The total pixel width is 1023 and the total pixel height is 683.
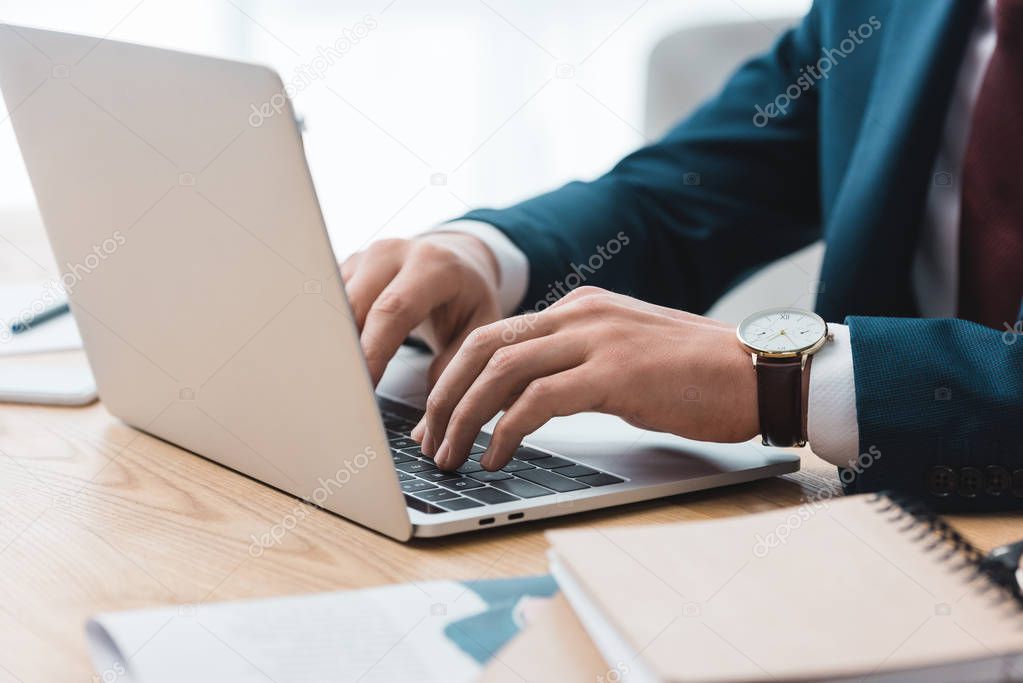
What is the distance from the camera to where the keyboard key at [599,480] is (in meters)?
0.72

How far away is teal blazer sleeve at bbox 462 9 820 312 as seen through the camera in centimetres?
137

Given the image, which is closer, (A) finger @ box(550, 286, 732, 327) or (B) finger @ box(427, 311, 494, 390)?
(A) finger @ box(550, 286, 732, 327)

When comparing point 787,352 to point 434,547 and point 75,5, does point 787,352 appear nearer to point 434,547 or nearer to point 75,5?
point 434,547

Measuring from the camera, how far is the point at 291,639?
53 cm

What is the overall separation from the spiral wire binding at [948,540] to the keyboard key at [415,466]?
31cm

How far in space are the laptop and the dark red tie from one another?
1.50 ft

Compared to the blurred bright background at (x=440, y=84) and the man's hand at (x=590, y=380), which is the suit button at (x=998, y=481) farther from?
the blurred bright background at (x=440, y=84)

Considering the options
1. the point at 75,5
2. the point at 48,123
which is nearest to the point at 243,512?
the point at 48,123

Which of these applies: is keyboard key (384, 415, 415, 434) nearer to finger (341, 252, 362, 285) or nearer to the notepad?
finger (341, 252, 362, 285)

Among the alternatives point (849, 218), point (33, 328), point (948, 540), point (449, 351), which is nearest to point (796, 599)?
point (948, 540)

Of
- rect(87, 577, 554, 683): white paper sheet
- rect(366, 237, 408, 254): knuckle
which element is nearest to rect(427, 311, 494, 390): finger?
rect(366, 237, 408, 254): knuckle

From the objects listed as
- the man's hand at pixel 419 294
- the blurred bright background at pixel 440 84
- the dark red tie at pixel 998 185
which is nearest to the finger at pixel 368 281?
the man's hand at pixel 419 294

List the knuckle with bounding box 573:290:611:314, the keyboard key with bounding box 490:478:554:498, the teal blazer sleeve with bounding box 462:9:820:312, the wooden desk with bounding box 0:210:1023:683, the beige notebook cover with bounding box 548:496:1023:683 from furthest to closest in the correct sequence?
the teal blazer sleeve with bounding box 462:9:820:312, the knuckle with bounding box 573:290:611:314, the keyboard key with bounding box 490:478:554:498, the wooden desk with bounding box 0:210:1023:683, the beige notebook cover with bounding box 548:496:1023:683

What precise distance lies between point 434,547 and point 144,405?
1.15 ft
